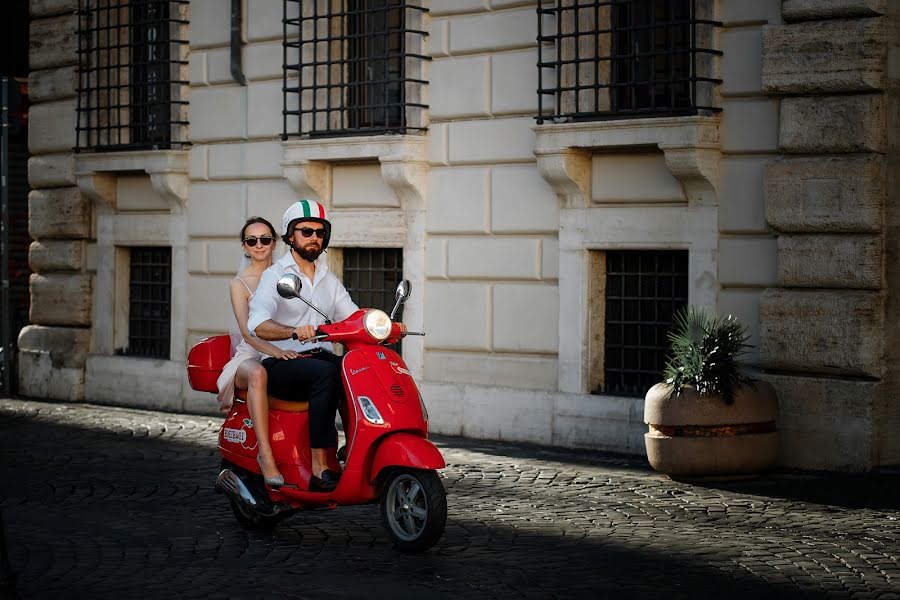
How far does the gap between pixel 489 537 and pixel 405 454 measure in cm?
99

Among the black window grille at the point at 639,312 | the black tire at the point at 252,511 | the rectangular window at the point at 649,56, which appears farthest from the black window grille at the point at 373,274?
the black tire at the point at 252,511

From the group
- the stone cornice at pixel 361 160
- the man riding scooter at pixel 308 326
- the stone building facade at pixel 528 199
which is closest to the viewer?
the man riding scooter at pixel 308 326

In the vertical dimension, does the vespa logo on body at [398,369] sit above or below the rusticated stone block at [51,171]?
below

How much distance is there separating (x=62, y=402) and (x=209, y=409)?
2.20 meters

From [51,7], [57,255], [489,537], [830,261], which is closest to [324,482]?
[489,537]

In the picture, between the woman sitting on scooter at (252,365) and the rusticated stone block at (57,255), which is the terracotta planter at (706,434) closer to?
the woman sitting on scooter at (252,365)

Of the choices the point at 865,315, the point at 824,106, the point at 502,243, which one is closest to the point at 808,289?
the point at 865,315

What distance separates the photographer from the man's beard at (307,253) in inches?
324

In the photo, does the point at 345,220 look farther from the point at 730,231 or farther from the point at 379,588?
the point at 379,588

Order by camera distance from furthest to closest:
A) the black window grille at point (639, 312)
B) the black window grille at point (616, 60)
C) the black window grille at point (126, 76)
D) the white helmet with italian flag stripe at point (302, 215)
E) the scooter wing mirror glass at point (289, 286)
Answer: the black window grille at point (126, 76), the black window grille at point (639, 312), the black window grille at point (616, 60), the white helmet with italian flag stripe at point (302, 215), the scooter wing mirror glass at point (289, 286)

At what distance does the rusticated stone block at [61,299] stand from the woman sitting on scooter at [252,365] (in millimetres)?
8046

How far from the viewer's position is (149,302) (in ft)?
53.4

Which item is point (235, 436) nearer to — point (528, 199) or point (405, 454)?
point (405, 454)

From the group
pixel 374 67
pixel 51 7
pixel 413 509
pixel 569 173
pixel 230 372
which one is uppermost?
pixel 51 7
